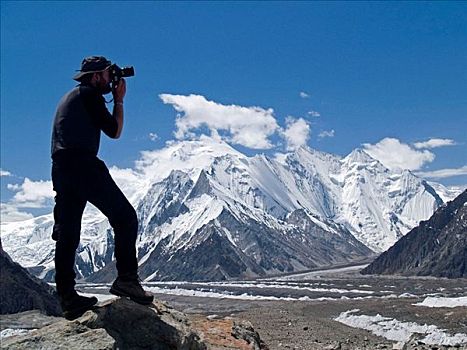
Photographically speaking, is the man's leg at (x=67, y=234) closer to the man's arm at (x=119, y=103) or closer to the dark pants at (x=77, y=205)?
the dark pants at (x=77, y=205)

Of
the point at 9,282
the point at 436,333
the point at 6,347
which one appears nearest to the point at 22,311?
the point at 9,282

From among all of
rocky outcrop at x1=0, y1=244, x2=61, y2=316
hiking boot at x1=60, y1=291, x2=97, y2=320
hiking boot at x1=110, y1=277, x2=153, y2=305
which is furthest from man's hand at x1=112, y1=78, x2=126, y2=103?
rocky outcrop at x1=0, y1=244, x2=61, y2=316

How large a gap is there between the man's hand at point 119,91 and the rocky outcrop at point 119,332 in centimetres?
274

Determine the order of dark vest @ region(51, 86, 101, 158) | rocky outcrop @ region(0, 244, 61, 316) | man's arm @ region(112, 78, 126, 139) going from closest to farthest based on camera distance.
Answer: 1. dark vest @ region(51, 86, 101, 158)
2. man's arm @ region(112, 78, 126, 139)
3. rocky outcrop @ region(0, 244, 61, 316)

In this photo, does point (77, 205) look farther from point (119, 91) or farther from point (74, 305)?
point (119, 91)

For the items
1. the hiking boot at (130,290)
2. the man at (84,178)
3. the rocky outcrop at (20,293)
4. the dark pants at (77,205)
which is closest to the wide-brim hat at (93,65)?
→ the man at (84,178)

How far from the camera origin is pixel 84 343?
25.9 ft

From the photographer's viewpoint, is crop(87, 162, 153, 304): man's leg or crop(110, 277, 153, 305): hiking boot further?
crop(110, 277, 153, 305): hiking boot

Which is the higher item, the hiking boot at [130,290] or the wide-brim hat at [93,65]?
the wide-brim hat at [93,65]

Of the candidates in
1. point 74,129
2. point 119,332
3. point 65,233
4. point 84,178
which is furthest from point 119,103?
point 119,332

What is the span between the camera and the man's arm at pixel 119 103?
8.57 m

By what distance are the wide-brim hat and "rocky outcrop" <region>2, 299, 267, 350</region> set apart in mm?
3131

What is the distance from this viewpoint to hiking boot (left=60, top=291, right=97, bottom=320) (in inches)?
339

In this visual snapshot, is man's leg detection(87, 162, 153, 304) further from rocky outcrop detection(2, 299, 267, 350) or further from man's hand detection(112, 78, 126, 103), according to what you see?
man's hand detection(112, 78, 126, 103)
